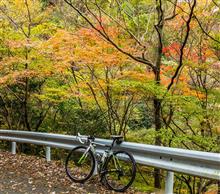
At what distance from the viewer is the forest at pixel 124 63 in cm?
921

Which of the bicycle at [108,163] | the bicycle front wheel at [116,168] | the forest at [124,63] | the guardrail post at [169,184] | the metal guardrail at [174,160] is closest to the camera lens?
the metal guardrail at [174,160]

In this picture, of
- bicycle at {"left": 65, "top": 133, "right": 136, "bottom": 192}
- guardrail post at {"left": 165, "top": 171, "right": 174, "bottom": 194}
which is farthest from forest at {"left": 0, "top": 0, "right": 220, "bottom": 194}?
guardrail post at {"left": 165, "top": 171, "right": 174, "bottom": 194}

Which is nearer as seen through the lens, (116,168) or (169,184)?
(169,184)

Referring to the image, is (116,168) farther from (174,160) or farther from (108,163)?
(174,160)

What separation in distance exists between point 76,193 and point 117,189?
0.72 meters

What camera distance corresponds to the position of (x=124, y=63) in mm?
10227

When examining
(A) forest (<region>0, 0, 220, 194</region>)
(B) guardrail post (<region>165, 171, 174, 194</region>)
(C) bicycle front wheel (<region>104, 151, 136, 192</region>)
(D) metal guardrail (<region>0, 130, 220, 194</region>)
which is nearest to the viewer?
(D) metal guardrail (<region>0, 130, 220, 194</region>)

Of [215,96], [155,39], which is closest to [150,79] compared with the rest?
[215,96]

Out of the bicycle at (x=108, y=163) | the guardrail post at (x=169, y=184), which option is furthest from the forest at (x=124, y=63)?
the guardrail post at (x=169, y=184)

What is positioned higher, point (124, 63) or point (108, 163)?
point (124, 63)

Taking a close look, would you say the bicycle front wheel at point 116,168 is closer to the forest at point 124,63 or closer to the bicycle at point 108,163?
the bicycle at point 108,163

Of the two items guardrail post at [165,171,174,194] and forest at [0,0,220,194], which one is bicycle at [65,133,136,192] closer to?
guardrail post at [165,171,174,194]

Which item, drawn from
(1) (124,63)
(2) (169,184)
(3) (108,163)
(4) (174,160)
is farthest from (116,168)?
(1) (124,63)

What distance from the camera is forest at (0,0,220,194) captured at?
9211mm
